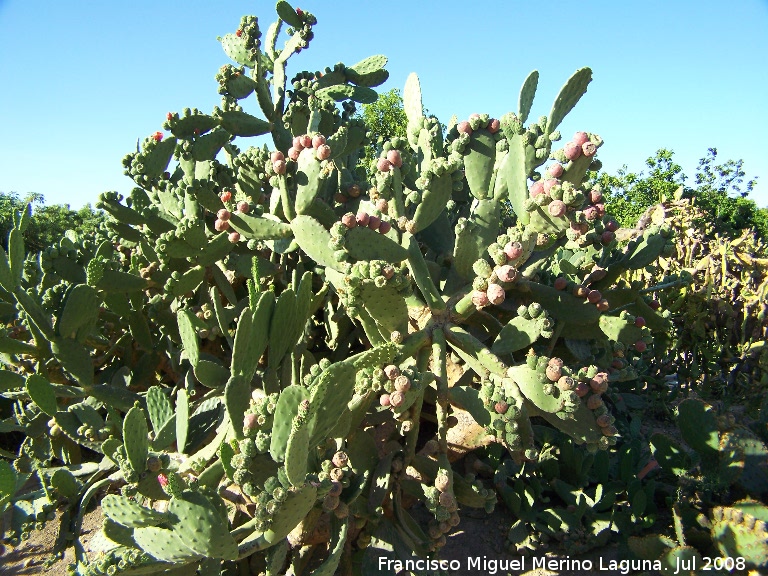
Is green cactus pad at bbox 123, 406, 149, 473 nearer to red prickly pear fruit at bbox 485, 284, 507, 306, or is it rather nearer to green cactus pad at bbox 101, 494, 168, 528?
green cactus pad at bbox 101, 494, 168, 528

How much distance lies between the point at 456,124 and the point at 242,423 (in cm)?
162

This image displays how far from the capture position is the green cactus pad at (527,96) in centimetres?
233

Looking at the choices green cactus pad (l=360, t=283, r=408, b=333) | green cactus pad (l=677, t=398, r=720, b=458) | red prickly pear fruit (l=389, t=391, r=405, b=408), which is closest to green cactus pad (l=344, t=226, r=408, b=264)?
green cactus pad (l=360, t=283, r=408, b=333)

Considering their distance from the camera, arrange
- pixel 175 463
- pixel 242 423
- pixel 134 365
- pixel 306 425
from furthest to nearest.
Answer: pixel 134 365, pixel 175 463, pixel 242 423, pixel 306 425

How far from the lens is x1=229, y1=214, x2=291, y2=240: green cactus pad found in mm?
A: 2313

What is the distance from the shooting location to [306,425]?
155 cm

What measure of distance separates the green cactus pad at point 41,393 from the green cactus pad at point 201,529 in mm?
1049

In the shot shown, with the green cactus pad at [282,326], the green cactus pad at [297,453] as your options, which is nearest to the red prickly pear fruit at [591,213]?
the green cactus pad at [282,326]

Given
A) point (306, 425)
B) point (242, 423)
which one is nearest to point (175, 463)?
point (242, 423)

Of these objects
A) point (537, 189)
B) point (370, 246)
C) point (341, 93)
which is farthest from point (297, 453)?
point (341, 93)

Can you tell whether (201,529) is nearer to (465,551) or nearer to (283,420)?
(283,420)

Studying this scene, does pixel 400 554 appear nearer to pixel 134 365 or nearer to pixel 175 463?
pixel 175 463

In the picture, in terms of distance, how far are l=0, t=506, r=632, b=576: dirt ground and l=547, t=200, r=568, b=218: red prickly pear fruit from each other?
1.70 metres

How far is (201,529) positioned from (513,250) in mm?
1298
